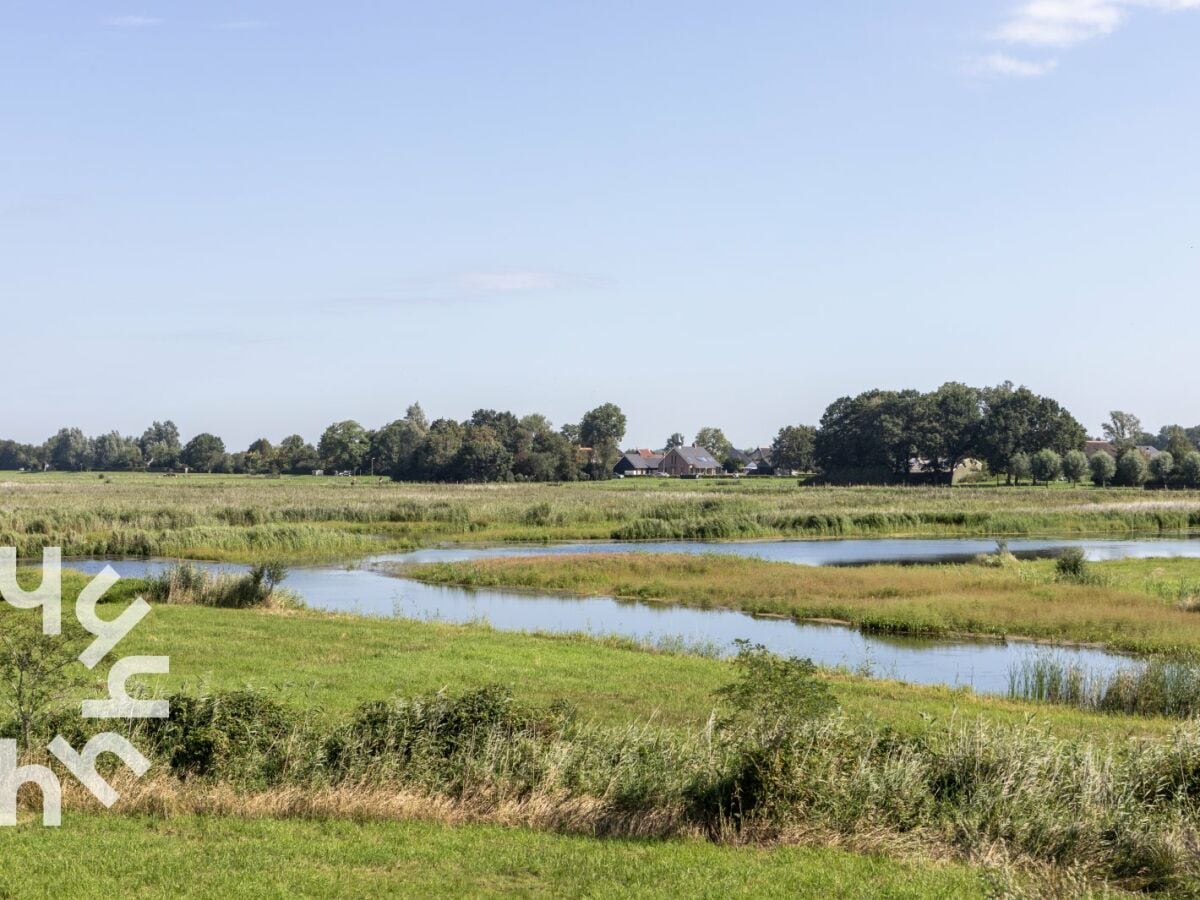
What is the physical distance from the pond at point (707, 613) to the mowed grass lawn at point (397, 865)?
14514mm

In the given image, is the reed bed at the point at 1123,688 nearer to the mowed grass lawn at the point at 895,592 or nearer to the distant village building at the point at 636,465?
the mowed grass lawn at the point at 895,592

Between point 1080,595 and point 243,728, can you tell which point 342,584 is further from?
point 243,728

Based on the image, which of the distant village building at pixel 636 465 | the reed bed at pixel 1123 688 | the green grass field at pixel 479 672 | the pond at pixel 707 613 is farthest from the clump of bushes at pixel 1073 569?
the distant village building at pixel 636 465

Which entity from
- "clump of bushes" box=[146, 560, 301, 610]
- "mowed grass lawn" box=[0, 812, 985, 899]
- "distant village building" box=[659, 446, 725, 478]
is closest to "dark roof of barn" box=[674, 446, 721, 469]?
"distant village building" box=[659, 446, 725, 478]

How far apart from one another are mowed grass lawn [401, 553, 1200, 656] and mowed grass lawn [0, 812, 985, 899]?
57.9 ft

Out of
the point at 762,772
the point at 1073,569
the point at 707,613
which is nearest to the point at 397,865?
the point at 762,772

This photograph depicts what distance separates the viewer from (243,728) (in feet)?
38.7

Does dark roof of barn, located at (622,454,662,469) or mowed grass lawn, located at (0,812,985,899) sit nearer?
mowed grass lawn, located at (0,812,985,899)

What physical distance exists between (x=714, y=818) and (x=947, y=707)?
8.83 m

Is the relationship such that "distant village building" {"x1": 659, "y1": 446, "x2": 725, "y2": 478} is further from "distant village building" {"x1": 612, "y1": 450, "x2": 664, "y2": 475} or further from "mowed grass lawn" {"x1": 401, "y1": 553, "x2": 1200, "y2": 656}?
"mowed grass lawn" {"x1": 401, "y1": 553, "x2": 1200, "y2": 656}

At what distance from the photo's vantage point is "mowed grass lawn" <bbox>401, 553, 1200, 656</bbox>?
29266mm

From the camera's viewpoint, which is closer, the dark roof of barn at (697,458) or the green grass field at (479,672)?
the green grass field at (479,672)

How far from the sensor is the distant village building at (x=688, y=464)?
172400 mm

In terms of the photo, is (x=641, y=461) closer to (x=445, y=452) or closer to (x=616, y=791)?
(x=445, y=452)
